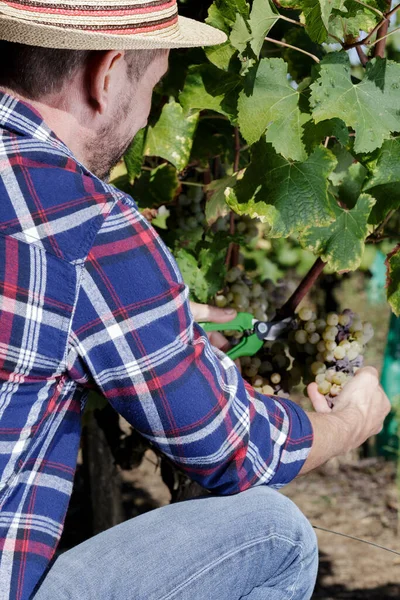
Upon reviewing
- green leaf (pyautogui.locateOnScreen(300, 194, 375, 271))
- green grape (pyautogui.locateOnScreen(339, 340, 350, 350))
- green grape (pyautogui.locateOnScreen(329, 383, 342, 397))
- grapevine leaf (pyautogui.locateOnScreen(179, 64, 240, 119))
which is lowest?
green grape (pyautogui.locateOnScreen(329, 383, 342, 397))

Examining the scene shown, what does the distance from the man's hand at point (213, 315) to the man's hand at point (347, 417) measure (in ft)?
0.83

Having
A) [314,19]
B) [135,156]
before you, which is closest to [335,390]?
[135,156]

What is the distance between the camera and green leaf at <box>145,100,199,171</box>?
2119mm

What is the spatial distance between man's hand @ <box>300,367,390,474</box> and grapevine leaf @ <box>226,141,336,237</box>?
358 mm

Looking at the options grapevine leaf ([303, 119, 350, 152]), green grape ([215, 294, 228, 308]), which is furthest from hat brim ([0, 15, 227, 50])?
green grape ([215, 294, 228, 308])

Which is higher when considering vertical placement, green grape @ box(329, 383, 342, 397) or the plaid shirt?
the plaid shirt

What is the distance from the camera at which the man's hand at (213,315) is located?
2049mm

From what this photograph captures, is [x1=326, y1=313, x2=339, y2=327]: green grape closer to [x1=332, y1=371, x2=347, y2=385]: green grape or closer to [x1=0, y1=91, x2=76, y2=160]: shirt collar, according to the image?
[x1=332, y1=371, x2=347, y2=385]: green grape

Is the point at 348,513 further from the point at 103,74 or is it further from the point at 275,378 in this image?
the point at 103,74

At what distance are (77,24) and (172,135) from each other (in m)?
0.76

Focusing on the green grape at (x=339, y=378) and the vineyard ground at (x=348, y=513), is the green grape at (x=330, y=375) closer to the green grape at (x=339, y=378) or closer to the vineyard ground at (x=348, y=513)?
the green grape at (x=339, y=378)

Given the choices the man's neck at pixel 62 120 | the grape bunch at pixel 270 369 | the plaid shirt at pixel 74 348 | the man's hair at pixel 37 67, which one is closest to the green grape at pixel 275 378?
the grape bunch at pixel 270 369

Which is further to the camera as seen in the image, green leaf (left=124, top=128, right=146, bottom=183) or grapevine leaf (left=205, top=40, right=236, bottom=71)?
green leaf (left=124, top=128, right=146, bottom=183)

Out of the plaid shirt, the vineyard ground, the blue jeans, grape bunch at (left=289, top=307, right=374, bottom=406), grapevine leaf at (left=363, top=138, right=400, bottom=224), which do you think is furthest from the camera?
the vineyard ground
